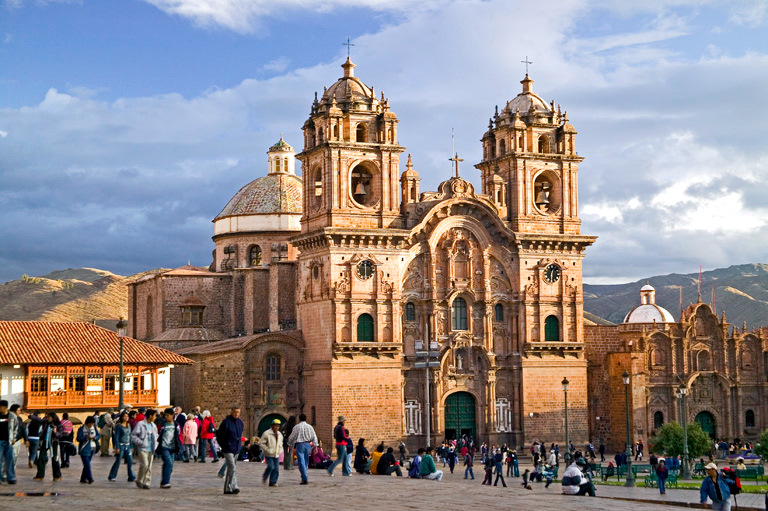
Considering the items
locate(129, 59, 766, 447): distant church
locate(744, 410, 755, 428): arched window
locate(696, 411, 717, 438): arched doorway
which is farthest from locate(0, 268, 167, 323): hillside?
locate(744, 410, 755, 428): arched window

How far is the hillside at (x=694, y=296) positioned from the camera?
5359 inches

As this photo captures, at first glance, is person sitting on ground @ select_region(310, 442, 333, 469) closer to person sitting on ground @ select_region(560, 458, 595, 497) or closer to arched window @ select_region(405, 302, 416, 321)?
person sitting on ground @ select_region(560, 458, 595, 497)

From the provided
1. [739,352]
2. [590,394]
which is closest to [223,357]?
[590,394]

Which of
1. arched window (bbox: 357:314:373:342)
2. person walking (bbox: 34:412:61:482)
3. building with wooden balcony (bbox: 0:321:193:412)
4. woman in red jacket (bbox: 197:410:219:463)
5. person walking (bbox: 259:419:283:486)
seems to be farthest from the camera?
arched window (bbox: 357:314:373:342)

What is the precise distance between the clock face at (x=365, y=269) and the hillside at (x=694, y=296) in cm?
8653

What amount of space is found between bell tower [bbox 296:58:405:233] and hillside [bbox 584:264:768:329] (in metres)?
85.6

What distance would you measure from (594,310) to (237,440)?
140m

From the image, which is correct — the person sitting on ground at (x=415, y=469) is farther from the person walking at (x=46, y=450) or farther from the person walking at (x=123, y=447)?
the person walking at (x=46, y=450)

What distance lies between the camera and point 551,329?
183 feet

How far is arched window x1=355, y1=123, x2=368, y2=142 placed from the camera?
176ft

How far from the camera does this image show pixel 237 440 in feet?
75.1

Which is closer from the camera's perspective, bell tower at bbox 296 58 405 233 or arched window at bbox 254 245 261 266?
bell tower at bbox 296 58 405 233

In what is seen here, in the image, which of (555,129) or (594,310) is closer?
(555,129)

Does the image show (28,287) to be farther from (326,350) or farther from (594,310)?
(594,310)
